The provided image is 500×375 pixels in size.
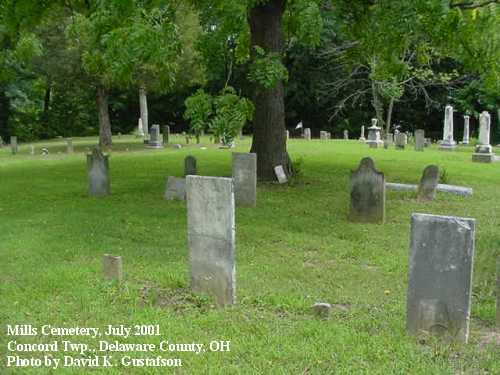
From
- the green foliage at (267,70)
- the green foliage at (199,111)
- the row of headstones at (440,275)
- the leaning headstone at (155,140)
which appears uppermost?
the green foliage at (267,70)

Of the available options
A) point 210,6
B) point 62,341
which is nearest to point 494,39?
point 210,6

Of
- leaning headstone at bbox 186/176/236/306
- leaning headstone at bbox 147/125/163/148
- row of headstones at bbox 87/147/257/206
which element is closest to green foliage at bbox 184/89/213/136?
row of headstones at bbox 87/147/257/206

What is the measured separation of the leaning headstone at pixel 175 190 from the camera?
11.8 metres

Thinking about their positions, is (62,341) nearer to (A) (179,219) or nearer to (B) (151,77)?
(A) (179,219)

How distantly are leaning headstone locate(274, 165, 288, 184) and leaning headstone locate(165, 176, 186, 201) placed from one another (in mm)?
2692

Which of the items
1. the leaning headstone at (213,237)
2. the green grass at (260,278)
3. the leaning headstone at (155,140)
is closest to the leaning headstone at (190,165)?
the green grass at (260,278)

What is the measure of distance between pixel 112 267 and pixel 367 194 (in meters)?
5.11

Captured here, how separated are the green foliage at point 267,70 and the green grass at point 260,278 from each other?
2.42 meters

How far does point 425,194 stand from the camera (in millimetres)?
12016

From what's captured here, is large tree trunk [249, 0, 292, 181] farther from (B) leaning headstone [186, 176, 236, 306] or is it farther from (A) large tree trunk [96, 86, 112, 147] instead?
(A) large tree trunk [96, 86, 112, 147]

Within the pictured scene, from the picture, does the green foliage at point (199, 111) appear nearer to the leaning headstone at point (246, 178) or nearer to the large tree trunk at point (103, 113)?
the leaning headstone at point (246, 178)

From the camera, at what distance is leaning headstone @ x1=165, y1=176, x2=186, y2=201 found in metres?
11.8

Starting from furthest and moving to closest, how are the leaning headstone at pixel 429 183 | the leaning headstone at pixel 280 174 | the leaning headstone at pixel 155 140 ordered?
the leaning headstone at pixel 155 140 → the leaning headstone at pixel 280 174 → the leaning headstone at pixel 429 183

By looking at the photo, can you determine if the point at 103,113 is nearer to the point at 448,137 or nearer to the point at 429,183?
the point at 448,137
